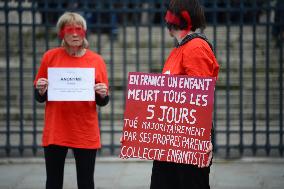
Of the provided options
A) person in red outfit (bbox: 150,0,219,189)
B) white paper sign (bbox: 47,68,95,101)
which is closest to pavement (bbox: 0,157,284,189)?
white paper sign (bbox: 47,68,95,101)

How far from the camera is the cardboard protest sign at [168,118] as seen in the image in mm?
4332

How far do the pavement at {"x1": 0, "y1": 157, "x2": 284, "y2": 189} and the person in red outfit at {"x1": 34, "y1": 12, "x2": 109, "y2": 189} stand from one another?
1.93m

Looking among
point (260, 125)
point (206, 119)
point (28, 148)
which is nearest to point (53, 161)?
point (206, 119)

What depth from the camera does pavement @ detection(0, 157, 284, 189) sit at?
745 cm

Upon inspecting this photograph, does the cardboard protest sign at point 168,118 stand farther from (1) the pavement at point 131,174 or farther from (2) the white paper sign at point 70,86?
(1) the pavement at point 131,174

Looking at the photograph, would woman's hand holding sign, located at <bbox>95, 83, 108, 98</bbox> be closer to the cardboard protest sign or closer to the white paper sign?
the white paper sign

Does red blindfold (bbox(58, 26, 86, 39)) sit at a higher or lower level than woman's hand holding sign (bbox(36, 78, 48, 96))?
higher

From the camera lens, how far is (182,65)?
4344 mm

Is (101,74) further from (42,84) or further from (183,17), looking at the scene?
(183,17)

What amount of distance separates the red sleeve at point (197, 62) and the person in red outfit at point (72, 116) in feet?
4.22

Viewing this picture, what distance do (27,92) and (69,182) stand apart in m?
5.10

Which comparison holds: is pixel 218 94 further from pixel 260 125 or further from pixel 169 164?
pixel 169 164

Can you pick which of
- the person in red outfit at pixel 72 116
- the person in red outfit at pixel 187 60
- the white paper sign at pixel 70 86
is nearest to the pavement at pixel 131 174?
the person in red outfit at pixel 72 116

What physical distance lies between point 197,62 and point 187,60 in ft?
0.21
